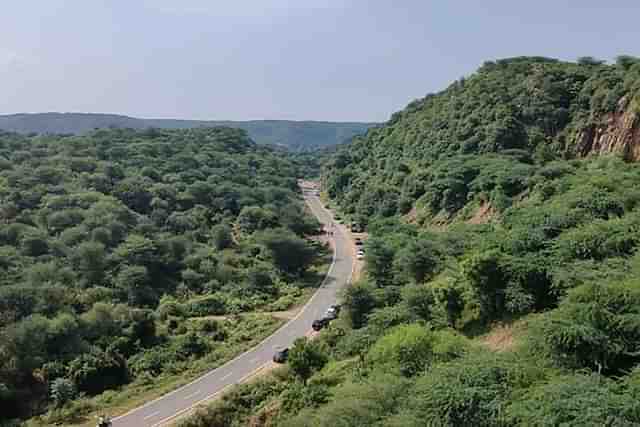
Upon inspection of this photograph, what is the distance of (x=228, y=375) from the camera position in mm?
30641

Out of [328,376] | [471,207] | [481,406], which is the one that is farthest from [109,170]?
[481,406]

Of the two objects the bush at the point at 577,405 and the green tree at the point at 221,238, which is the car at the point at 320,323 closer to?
the bush at the point at 577,405

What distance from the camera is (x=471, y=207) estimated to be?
4944 centimetres

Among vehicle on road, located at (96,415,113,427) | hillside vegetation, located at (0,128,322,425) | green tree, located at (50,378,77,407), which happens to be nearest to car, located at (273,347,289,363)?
hillside vegetation, located at (0,128,322,425)

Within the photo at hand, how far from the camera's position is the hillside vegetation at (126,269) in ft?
107

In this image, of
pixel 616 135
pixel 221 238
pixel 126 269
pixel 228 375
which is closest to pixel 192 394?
pixel 228 375

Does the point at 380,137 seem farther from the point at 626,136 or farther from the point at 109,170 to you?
the point at 626,136

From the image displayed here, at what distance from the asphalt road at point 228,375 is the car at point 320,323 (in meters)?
0.68

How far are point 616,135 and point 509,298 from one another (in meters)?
25.2

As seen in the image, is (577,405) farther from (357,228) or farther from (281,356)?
(357,228)

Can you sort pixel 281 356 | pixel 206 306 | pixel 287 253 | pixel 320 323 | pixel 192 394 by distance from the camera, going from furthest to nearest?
pixel 287 253, pixel 206 306, pixel 320 323, pixel 281 356, pixel 192 394

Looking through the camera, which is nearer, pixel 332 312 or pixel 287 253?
pixel 332 312

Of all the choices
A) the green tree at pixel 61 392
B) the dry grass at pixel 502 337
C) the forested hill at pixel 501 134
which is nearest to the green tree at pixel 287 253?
the forested hill at pixel 501 134

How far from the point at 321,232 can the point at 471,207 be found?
2533cm
